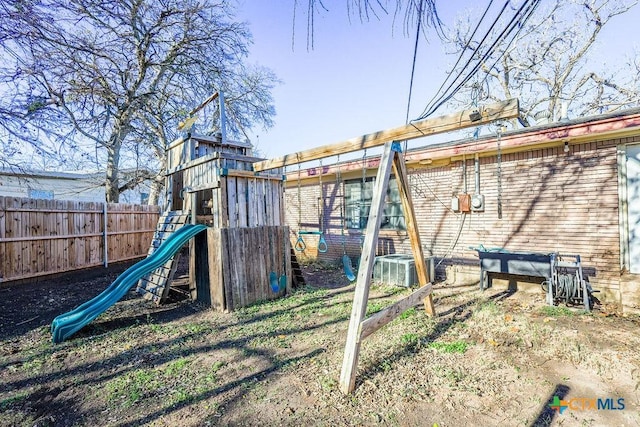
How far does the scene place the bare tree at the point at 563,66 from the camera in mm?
12172

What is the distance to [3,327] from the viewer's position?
14.8 feet

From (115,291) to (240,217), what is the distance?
2251 mm

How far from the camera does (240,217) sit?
5551mm

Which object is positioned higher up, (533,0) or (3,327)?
(533,0)

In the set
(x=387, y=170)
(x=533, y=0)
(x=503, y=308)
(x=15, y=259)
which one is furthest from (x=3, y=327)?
(x=503, y=308)

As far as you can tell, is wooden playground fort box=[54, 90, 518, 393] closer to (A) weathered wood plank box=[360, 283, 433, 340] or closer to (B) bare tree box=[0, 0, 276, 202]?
(A) weathered wood plank box=[360, 283, 433, 340]

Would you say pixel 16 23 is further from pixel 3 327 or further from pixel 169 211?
pixel 3 327

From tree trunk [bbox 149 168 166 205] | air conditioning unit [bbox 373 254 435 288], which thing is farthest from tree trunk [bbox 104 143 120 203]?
air conditioning unit [bbox 373 254 435 288]

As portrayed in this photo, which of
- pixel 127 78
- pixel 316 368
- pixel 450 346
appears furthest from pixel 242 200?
pixel 127 78

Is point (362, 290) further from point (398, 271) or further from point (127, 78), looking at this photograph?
point (127, 78)

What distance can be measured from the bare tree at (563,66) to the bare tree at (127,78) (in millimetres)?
9186

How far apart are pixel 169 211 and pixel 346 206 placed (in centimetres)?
495

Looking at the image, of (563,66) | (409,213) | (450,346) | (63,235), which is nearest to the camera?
(450,346)

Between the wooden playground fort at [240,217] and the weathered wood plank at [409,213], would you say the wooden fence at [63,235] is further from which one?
the weathered wood plank at [409,213]
